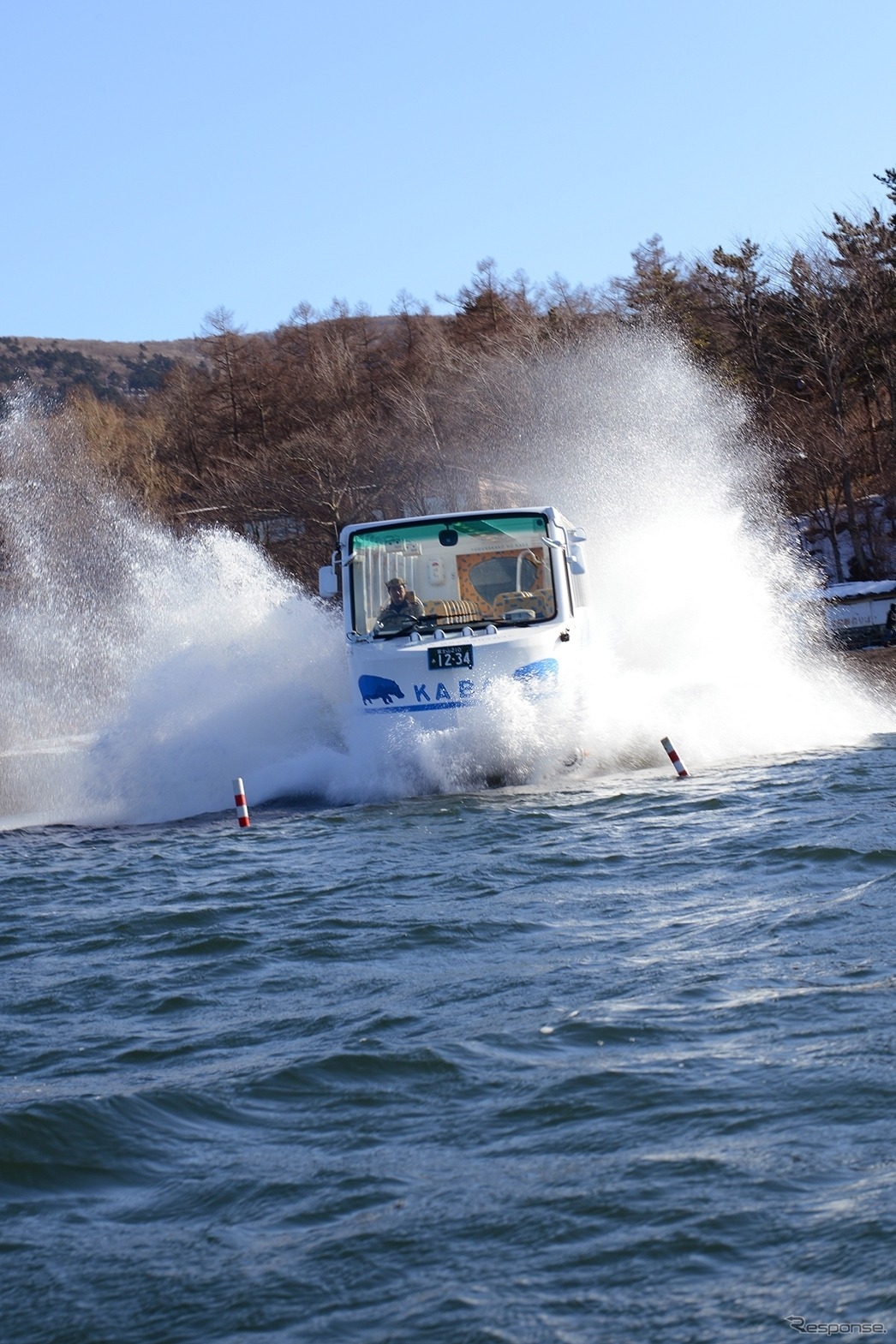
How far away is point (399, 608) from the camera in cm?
1551

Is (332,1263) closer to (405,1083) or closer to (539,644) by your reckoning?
(405,1083)

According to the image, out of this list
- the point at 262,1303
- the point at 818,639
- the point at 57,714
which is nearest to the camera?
the point at 262,1303

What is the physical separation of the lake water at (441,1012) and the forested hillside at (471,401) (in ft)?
89.3

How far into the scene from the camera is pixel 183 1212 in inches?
193

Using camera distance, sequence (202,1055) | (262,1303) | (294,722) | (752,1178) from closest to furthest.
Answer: (262,1303) → (752,1178) → (202,1055) → (294,722)

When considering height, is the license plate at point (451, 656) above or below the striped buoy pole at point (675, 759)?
above

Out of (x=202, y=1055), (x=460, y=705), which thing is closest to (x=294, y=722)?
(x=460, y=705)

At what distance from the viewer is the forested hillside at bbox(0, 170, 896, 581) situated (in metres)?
45.3

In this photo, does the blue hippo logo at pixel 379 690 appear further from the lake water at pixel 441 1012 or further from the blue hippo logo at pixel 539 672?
the blue hippo logo at pixel 539 672

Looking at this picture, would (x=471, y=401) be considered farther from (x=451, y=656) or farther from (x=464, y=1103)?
(x=464, y=1103)

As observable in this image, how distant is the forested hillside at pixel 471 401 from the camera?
45.3 meters

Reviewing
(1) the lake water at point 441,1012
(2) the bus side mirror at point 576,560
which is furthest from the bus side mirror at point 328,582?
(2) the bus side mirror at point 576,560

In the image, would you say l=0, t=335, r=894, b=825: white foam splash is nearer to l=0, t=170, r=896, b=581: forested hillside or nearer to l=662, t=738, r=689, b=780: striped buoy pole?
l=662, t=738, r=689, b=780: striped buoy pole

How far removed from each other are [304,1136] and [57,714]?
19.8m
